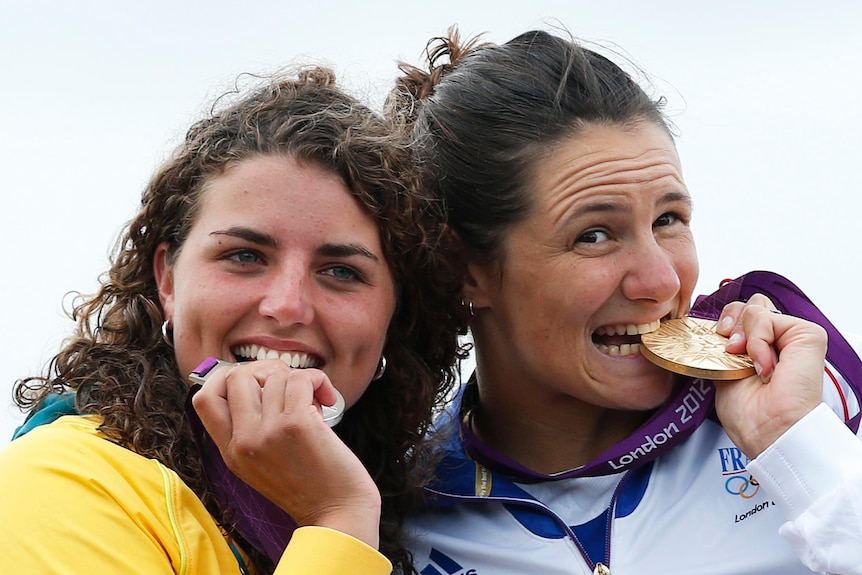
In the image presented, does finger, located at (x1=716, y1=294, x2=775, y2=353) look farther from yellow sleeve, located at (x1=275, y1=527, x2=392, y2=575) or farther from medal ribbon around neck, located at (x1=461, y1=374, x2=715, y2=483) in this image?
yellow sleeve, located at (x1=275, y1=527, x2=392, y2=575)

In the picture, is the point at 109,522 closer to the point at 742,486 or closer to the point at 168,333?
the point at 168,333

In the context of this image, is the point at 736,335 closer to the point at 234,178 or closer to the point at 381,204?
the point at 381,204

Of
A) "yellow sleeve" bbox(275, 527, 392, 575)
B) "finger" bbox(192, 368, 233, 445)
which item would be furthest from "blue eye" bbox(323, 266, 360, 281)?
"yellow sleeve" bbox(275, 527, 392, 575)

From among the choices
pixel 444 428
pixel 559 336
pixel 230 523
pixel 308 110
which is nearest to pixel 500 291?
pixel 559 336

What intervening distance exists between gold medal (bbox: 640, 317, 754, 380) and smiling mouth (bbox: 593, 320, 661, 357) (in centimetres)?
3

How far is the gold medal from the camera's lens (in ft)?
9.35

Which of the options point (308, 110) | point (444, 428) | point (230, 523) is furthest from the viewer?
point (444, 428)

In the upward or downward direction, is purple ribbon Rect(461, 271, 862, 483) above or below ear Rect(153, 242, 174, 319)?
below

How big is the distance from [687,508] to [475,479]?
622 millimetres

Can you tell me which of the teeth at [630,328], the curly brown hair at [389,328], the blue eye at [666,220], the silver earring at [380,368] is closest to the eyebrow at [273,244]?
the curly brown hair at [389,328]

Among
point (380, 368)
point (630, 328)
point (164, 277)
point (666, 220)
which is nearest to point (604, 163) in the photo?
point (666, 220)

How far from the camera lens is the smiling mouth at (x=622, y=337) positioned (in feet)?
10.0

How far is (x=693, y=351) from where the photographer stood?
2.93 metres

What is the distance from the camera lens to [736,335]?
9.77 ft
